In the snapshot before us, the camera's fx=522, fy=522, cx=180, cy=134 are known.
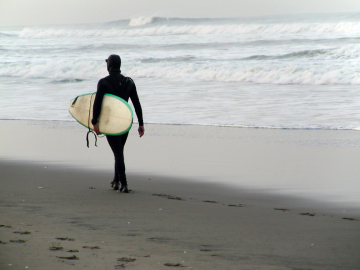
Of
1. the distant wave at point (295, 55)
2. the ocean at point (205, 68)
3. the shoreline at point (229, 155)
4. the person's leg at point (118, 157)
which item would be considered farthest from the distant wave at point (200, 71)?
the person's leg at point (118, 157)

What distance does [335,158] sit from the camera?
7859mm

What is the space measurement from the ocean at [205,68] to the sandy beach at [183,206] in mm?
3951

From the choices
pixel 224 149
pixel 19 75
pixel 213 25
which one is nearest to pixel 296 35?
pixel 213 25

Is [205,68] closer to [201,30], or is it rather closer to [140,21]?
[201,30]

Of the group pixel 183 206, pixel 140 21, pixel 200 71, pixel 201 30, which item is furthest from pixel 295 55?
pixel 183 206

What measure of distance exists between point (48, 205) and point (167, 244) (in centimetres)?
157

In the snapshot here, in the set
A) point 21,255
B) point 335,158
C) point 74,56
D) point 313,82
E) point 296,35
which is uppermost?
point 296,35

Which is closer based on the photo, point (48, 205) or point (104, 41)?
point (48, 205)

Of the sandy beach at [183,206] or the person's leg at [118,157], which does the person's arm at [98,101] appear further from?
the sandy beach at [183,206]

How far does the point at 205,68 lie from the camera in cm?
2553

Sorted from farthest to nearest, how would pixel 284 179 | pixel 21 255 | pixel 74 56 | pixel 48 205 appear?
1. pixel 74 56
2. pixel 284 179
3. pixel 48 205
4. pixel 21 255

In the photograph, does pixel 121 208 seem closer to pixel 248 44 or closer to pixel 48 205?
pixel 48 205

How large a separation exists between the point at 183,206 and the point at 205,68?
21.2m

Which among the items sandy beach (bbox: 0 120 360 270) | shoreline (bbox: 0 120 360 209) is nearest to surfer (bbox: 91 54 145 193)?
sandy beach (bbox: 0 120 360 270)
